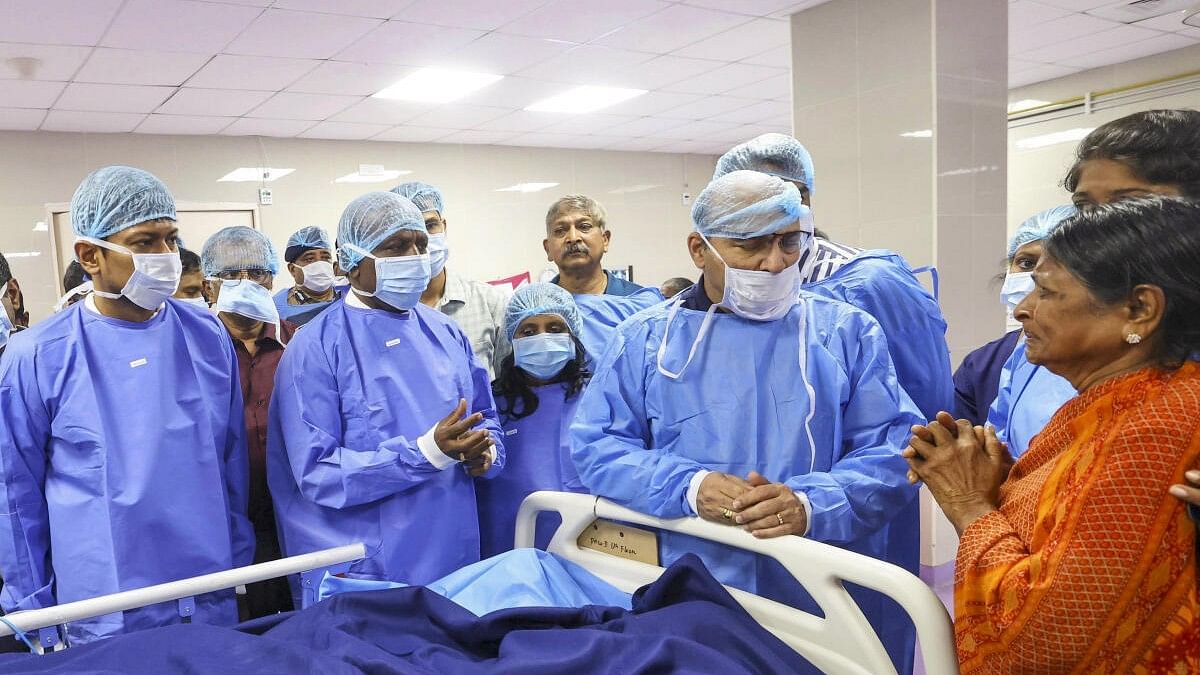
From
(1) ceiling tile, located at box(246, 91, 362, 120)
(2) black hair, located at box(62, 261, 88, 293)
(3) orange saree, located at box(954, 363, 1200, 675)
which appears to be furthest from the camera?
(1) ceiling tile, located at box(246, 91, 362, 120)

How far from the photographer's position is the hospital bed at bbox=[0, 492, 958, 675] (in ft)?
4.09

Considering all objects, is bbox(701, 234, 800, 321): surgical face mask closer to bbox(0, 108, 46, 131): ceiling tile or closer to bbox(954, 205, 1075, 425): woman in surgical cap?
bbox(954, 205, 1075, 425): woman in surgical cap

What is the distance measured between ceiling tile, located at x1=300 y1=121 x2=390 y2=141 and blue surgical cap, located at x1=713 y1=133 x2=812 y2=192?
17.8 ft

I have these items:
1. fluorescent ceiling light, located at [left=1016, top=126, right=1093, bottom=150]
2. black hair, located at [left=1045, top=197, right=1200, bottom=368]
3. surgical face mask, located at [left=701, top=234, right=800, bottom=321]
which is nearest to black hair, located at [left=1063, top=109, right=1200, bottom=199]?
black hair, located at [left=1045, top=197, right=1200, bottom=368]

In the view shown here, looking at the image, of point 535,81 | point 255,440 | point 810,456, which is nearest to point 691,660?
point 810,456

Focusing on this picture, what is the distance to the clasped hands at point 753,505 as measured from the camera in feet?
5.04

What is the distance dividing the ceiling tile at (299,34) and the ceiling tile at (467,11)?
0.26m

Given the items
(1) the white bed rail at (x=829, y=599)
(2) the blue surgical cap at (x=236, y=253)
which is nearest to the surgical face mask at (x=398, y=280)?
(1) the white bed rail at (x=829, y=599)

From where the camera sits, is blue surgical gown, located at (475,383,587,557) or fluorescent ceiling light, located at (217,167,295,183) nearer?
blue surgical gown, located at (475,383,587,557)

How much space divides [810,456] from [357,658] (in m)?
0.97

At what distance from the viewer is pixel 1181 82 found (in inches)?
243

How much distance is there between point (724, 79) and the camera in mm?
6418

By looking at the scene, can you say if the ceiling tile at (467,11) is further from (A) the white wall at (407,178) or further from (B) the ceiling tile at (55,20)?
(A) the white wall at (407,178)

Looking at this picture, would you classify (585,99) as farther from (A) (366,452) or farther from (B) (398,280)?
(A) (366,452)
